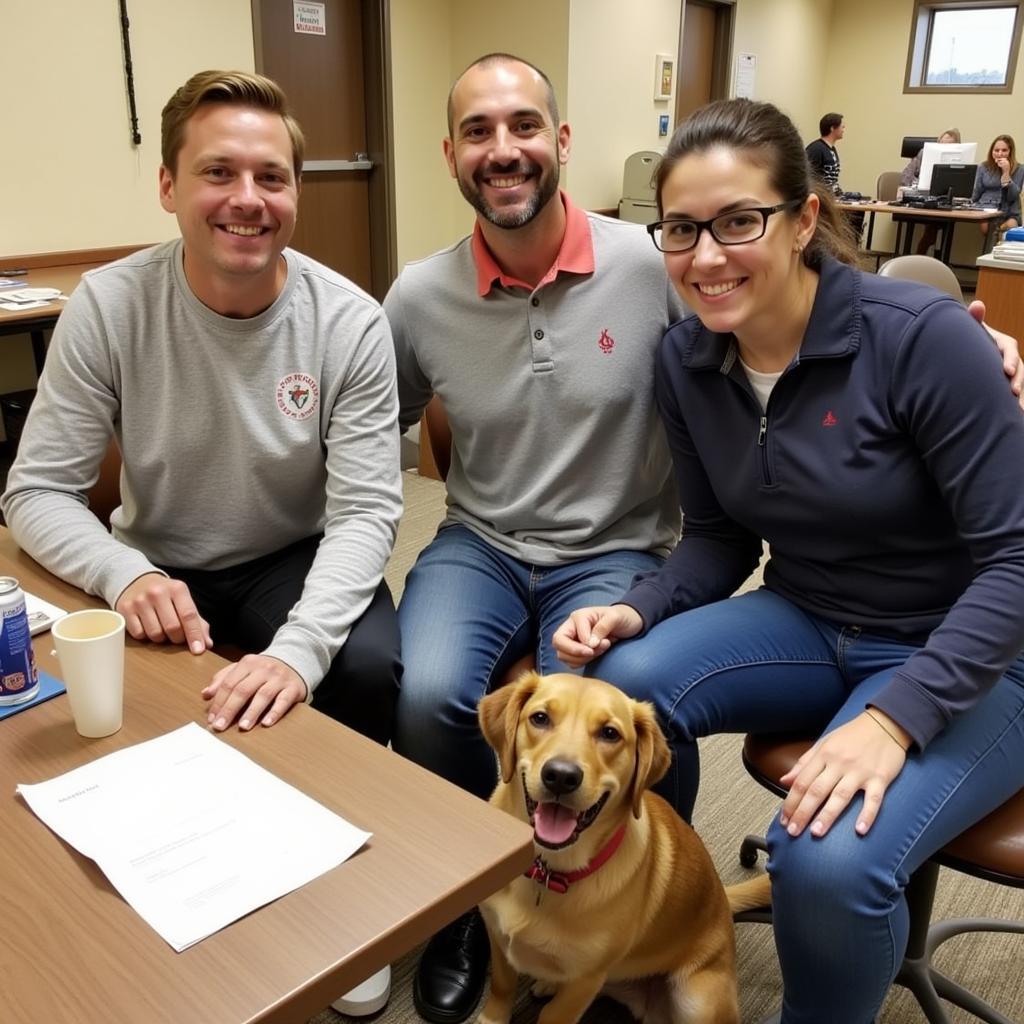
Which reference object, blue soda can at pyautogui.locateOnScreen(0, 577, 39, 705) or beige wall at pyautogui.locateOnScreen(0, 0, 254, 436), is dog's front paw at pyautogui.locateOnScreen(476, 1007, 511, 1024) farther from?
beige wall at pyautogui.locateOnScreen(0, 0, 254, 436)

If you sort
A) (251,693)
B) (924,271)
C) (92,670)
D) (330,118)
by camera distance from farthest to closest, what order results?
(330,118), (924,271), (251,693), (92,670)

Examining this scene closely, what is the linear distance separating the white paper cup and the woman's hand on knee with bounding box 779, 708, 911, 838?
0.82 meters

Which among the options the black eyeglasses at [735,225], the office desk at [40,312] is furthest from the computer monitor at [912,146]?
the black eyeglasses at [735,225]

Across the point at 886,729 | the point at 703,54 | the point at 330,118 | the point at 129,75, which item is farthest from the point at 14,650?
the point at 703,54

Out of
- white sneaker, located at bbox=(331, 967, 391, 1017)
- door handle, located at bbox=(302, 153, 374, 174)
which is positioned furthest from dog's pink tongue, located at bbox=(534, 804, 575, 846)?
door handle, located at bbox=(302, 153, 374, 174)

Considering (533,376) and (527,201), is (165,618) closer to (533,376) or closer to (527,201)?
(533,376)

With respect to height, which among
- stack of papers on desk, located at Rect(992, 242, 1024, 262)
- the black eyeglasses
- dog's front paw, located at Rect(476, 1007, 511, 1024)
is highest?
the black eyeglasses

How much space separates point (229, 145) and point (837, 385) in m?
1.02

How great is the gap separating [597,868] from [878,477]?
682 mm

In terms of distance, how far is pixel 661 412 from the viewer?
5.41ft

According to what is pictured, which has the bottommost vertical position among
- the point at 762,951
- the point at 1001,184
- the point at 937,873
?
the point at 762,951

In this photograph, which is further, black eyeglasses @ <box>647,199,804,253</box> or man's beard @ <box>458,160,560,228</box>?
man's beard @ <box>458,160,560,228</box>

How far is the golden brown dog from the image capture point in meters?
1.25

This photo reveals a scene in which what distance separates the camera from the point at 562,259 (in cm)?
176
